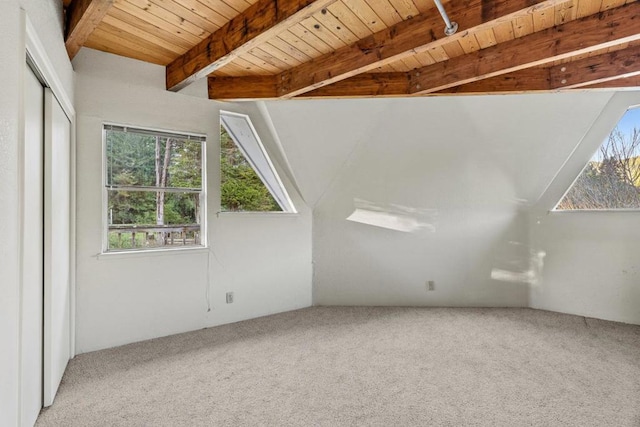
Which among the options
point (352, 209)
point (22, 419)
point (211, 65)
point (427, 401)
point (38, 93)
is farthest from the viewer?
point (352, 209)

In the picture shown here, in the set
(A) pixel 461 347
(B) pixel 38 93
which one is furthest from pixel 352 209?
(B) pixel 38 93

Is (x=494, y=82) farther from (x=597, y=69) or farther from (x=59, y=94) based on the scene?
(x=59, y=94)

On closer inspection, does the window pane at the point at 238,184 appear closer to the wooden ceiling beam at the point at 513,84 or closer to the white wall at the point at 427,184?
the white wall at the point at 427,184

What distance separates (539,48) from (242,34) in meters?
2.02

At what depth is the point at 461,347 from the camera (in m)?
3.10

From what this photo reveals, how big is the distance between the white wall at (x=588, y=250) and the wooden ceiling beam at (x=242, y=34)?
11.0 feet

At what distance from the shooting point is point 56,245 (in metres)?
2.32

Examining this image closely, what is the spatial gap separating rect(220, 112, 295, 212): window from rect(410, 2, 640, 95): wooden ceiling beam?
1747 mm

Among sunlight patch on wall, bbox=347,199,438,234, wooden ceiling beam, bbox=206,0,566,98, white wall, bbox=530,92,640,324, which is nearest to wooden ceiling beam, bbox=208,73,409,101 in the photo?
wooden ceiling beam, bbox=206,0,566,98

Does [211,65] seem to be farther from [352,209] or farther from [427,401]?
[427,401]

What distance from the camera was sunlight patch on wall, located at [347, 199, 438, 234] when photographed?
4492 mm

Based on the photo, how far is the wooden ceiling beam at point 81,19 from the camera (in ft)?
6.76

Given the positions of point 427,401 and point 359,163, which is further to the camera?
point 359,163

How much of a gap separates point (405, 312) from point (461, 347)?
113 centimetres
